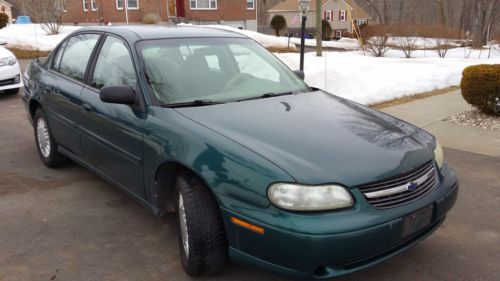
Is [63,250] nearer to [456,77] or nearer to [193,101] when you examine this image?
[193,101]

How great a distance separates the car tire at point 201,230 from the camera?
2.74 meters

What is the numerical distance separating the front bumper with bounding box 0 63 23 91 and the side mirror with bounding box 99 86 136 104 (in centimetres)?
638

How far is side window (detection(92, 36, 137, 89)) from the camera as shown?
142 inches

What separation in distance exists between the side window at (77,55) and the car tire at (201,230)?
188cm

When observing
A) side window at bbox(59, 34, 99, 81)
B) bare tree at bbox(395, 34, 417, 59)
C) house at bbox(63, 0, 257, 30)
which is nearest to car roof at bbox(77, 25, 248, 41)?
side window at bbox(59, 34, 99, 81)

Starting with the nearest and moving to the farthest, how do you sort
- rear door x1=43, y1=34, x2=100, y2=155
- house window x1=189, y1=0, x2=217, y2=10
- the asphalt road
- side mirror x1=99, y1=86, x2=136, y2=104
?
the asphalt road
side mirror x1=99, y1=86, x2=136, y2=104
rear door x1=43, y1=34, x2=100, y2=155
house window x1=189, y1=0, x2=217, y2=10

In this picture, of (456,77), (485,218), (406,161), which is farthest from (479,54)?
(406,161)

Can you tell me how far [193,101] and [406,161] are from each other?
4.87 ft

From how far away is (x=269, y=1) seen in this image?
2817 inches

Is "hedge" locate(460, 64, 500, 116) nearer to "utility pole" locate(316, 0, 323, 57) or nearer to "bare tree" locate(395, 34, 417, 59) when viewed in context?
"utility pole" locate(316, 0, 323, 57)

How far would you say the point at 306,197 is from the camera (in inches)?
96.2

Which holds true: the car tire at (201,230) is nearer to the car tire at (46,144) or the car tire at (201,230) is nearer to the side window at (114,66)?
the side window at (114,66)

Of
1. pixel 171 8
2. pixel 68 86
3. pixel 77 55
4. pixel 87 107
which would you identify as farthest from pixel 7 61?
pixel 171 8

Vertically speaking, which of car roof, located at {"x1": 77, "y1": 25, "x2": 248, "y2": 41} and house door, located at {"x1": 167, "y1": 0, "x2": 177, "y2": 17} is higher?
house door, located at {"x1": 167, "y1": 0, "x2": 177, "y2": 17}
